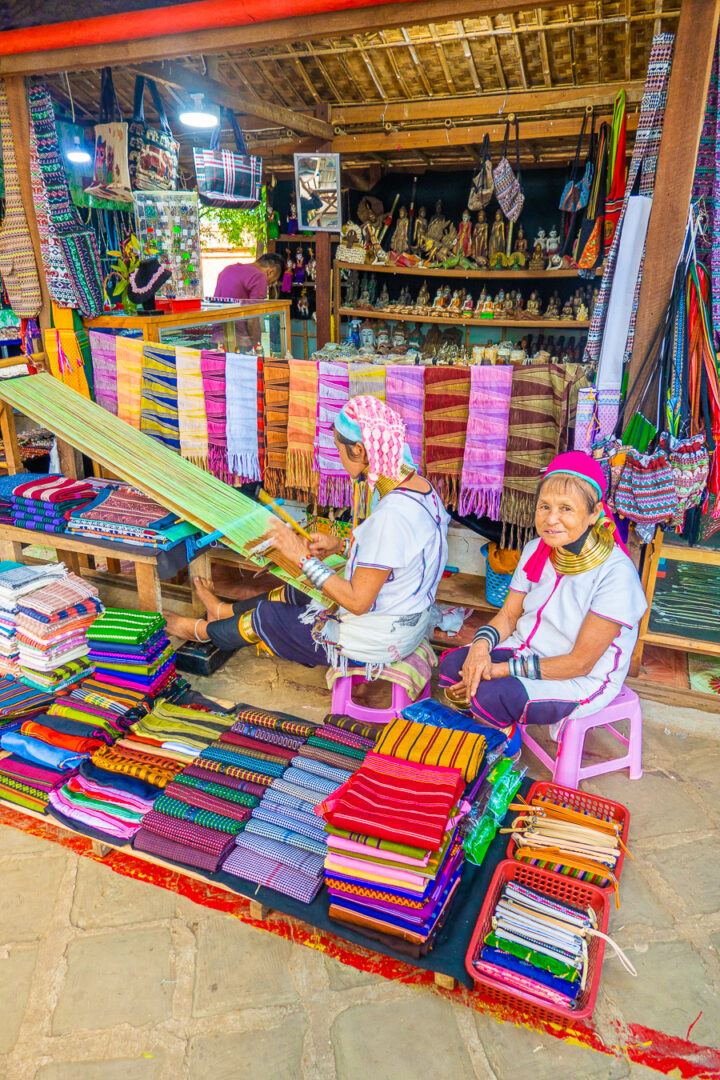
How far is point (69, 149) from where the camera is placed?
409cm

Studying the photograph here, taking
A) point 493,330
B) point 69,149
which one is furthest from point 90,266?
point 493,330

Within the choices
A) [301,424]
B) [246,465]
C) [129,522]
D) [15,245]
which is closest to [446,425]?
[301,424]

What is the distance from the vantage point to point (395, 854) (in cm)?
178

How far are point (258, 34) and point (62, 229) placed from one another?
1459 mm

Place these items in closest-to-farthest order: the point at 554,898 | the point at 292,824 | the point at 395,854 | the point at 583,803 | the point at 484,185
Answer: the point at 395,854 < the point at 554,898 < the point at 292,824 < the point at 583,803 < the point at 484,185

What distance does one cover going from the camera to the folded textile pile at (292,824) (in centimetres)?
206

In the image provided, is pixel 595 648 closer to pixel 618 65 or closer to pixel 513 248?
pixel 618 65

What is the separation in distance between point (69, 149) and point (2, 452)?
6.02 feet

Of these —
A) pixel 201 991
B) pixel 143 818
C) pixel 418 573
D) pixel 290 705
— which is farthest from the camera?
pixel 290 705

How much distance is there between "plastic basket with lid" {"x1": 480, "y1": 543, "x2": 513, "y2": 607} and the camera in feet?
11.4

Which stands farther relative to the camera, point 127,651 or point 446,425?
point 446,425

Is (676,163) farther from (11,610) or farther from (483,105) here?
(483,105)

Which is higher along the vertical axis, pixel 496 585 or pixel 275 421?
pixel 275 421

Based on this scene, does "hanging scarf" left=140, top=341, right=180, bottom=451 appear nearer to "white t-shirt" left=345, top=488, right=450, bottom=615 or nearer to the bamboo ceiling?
"white t-shirt" left=345, top=488, right=450, bottom=615
